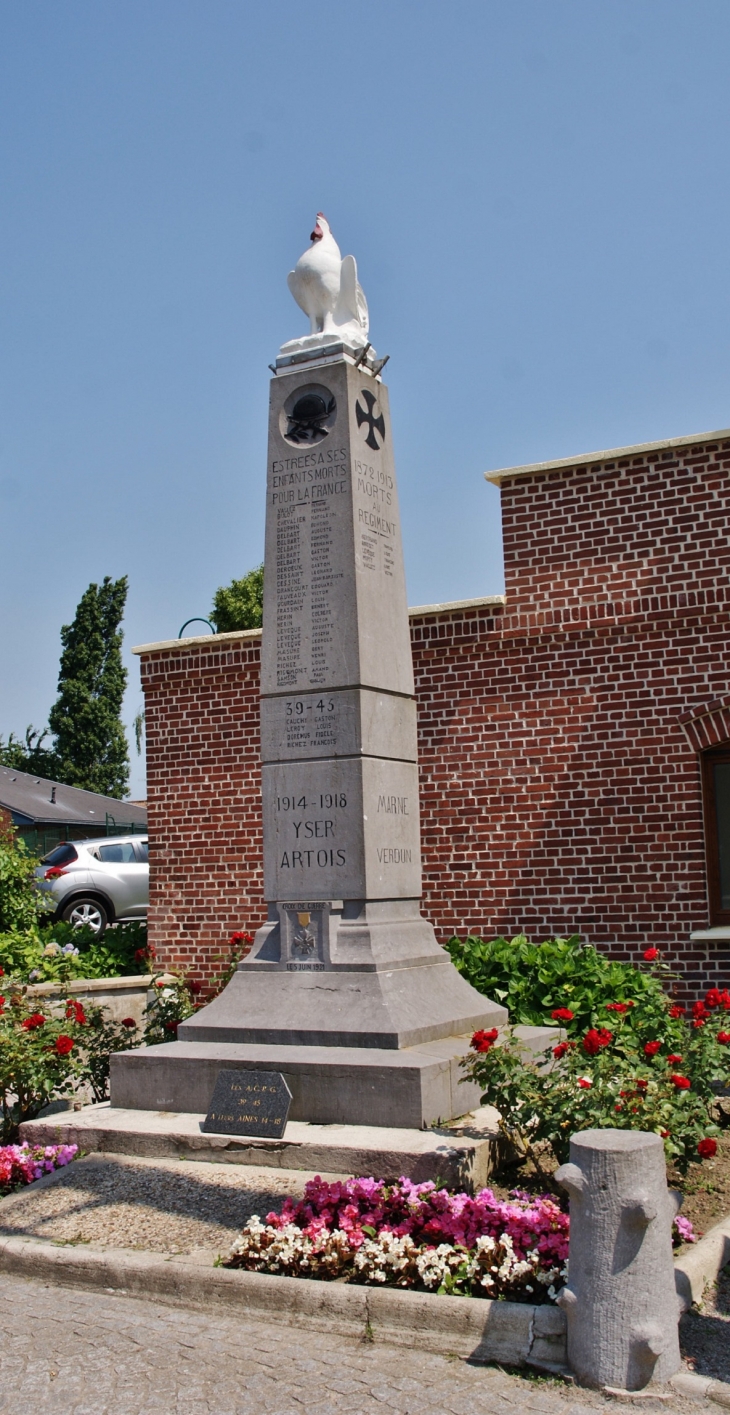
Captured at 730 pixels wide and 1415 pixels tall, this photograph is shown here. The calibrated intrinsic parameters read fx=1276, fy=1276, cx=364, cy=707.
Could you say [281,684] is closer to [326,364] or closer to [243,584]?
[326,364]

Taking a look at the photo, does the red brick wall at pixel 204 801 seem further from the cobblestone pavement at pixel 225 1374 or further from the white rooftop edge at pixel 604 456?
the cobblestone pavement at pixel 225 1374

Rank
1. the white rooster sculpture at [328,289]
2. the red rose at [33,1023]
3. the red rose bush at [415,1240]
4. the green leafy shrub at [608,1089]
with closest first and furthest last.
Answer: the red rose bush at [415,1240]
the green leafy shrub at [608,1089]
the red rose at [33,1023]
the white rooster sculpture at [328,289]

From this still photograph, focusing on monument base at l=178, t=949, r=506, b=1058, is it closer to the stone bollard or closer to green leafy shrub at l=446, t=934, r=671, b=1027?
green leafy shrub at l=446, t=934, r=671, b=1027

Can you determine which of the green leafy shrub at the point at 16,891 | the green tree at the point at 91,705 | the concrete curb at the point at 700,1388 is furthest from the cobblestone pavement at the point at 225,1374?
the green tree at the point at 91,705

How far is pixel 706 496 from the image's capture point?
9.11 m

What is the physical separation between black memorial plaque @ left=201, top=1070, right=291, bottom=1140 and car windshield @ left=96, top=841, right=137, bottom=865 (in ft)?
36.1

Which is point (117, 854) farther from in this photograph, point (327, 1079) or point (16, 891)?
point (327, 1079)

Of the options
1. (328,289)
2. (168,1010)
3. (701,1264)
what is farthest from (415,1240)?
(328,289)

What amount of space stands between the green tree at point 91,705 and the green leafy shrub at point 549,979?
1312 inches

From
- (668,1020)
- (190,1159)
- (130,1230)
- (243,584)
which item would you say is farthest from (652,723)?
(243,584)

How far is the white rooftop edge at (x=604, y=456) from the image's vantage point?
906cm

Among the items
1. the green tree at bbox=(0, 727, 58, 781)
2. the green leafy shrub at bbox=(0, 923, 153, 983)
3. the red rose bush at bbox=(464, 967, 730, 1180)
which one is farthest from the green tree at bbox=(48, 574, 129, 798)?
the red rose bush at bbox=(464, 967, 730, 1180)

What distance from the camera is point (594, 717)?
9.43 metres

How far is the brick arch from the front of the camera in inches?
352
